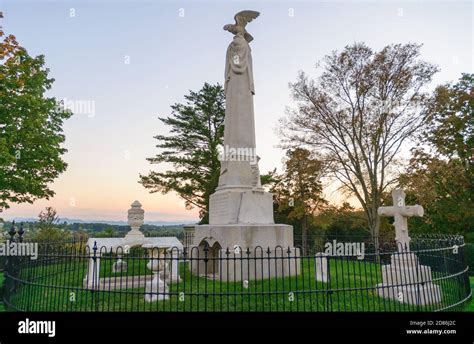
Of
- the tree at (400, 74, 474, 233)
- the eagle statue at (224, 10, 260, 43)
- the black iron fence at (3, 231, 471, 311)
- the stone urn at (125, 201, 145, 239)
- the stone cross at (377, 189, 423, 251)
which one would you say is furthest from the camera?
the tree at (400, 74, 474, 233)

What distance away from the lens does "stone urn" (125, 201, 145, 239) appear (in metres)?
10.6

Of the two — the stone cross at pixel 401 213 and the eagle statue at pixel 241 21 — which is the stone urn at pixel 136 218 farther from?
the stone cross at pixel 401 213

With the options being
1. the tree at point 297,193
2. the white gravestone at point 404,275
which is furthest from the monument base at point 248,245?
the tree at point 297,193

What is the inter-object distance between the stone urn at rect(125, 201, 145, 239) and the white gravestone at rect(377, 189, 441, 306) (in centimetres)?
735

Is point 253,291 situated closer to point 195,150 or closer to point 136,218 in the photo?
point 136,218

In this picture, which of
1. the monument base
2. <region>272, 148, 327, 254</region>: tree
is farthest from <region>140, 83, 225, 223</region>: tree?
the monument base

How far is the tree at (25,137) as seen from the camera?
49.2 feet

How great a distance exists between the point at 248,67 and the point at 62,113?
13.3 m

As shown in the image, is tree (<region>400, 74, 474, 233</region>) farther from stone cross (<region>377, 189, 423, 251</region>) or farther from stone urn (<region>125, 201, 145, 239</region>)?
stone urn (<region>125, 201, 145, 239</region>)

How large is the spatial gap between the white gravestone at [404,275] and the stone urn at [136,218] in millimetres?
7354

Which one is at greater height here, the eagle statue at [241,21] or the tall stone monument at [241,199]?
the eagle statue at [241,21]

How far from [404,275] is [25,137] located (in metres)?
17.0

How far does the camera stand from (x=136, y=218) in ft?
35.1
